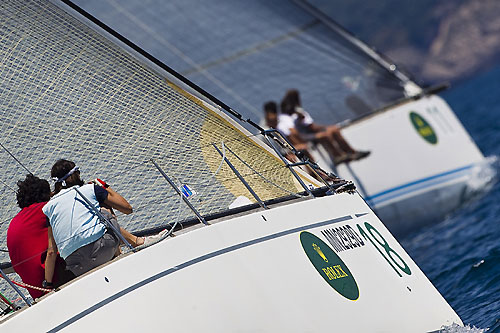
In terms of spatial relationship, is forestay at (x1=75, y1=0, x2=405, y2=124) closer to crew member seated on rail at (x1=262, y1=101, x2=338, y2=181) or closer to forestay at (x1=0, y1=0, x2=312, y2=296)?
crew member seated on rail at (x1=262, y1=101, x2=338, y2=181)

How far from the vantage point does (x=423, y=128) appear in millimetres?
10516

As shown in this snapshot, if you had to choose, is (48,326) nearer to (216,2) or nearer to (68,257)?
(68,257)

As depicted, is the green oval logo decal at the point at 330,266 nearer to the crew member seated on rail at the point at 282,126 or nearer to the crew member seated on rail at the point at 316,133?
the crew member seated on rail at the point at 282,126

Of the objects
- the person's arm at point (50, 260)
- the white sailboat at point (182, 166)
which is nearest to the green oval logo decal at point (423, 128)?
the white sailboat at point (182, 166)

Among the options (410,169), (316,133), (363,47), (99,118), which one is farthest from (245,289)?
(363,47)

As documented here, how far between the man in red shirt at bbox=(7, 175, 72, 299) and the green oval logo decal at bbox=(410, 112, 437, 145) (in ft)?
22.2

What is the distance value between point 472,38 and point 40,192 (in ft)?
227

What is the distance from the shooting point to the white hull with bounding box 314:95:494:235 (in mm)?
10055

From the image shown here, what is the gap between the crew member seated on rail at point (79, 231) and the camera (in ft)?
13.6

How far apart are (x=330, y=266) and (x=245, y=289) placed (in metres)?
0.65

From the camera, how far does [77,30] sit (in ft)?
15.5

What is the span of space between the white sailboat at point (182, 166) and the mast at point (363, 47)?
6.23 metres

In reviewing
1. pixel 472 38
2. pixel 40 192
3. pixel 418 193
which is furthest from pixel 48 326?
pixel 472 38

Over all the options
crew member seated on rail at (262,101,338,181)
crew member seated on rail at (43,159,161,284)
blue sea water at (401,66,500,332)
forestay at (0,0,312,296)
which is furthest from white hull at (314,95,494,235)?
crew member seated on rail at (43,159,161,284)
